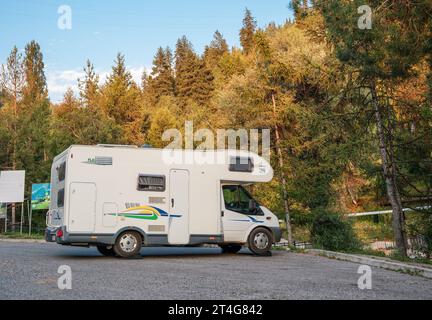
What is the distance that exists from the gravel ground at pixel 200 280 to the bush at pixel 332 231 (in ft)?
20.5

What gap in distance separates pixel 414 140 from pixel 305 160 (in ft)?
19.5

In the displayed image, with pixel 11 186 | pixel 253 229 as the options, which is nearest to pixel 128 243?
pixel 253 229

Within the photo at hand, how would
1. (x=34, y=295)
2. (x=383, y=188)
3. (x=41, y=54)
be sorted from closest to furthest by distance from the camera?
1. (x=34, y=295)
2. (x=383, y=188)
3. (x=41, y=54)

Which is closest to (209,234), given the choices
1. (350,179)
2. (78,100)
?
(350,179)

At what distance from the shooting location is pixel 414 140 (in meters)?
14.5

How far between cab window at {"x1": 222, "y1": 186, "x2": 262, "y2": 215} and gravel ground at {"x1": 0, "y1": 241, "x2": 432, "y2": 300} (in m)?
1.94

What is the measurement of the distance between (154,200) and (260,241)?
3559 mm

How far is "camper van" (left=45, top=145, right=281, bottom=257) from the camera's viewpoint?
1241 centimetres

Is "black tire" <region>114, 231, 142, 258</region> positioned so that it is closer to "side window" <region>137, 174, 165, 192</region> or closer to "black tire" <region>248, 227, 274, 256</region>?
"side window" <region>137, 174, 165, 192</region>

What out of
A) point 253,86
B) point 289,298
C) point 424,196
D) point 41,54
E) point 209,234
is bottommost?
point 289,298

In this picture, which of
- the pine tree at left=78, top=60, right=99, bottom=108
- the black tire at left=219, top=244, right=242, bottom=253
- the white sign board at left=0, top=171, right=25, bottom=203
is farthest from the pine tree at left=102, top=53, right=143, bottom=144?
the black tire at left=219, top=244, right=242, bottom=253

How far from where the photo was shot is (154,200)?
42.7ft

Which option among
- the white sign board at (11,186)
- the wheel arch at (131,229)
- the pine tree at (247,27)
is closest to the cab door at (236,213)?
the wheel arch at (131,229)

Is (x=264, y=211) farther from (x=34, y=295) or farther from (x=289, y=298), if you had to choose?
(x=34, y=295)
